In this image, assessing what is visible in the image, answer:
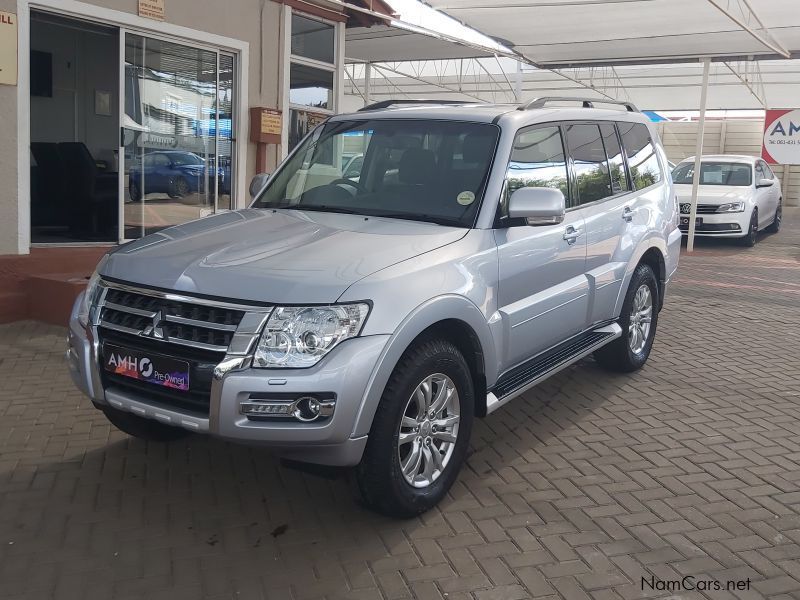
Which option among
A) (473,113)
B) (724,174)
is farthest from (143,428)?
(724,174)

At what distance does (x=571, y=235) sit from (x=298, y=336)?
7.46ft

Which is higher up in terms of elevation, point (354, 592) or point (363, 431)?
point (363, 431)

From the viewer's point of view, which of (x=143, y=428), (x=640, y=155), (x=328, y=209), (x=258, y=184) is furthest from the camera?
(x=640, y=155)

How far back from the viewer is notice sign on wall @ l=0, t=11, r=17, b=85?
6.98 metres

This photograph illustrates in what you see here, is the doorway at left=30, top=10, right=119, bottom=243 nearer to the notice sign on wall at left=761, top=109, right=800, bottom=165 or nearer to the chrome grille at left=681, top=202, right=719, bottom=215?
the chrome grille at left=681, top=202, right=719, bottom=215

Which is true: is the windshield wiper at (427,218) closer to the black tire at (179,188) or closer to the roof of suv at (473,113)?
the roof of suv at (473,113)

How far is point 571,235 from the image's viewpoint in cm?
492

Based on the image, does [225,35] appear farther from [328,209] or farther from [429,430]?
[429,430]

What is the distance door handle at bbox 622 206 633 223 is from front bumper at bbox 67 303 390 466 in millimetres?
2965

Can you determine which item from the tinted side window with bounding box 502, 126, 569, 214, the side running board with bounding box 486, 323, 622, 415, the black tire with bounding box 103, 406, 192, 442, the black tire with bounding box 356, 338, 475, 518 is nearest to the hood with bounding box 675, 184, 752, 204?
the side running board with bounding box 486, 323, 622, 415

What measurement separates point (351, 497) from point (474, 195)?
1.67 m

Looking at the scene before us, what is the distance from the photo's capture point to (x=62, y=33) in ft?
33.6

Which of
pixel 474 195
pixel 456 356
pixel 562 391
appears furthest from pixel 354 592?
pixel 562 391

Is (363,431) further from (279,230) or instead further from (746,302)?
(746,302)
